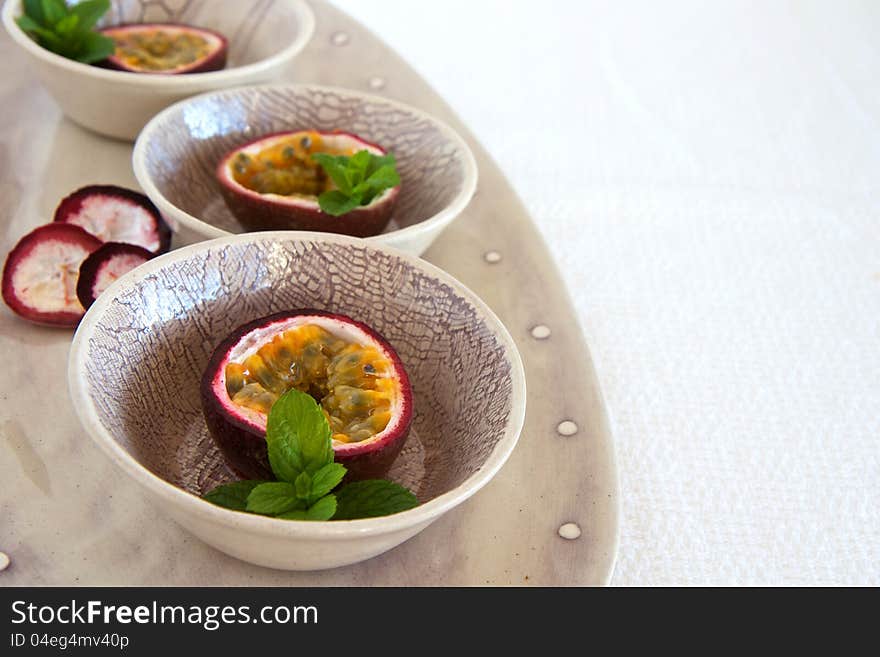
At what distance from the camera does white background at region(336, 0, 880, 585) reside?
157 centimetres

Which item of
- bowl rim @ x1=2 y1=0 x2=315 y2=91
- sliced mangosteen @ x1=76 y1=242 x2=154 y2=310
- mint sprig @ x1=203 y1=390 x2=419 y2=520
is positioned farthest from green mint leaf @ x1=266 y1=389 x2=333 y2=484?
bowl rim @ x1=2 y1=0 x2=315 y2=91

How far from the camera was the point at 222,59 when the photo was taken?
2127mm

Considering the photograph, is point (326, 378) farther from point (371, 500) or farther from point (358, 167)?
point (358, 167)

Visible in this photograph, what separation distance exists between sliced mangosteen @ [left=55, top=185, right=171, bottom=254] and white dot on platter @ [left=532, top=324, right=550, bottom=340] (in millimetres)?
593

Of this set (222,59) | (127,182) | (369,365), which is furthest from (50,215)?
(369,365)

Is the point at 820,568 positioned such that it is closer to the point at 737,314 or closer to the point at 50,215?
the point at 737,314

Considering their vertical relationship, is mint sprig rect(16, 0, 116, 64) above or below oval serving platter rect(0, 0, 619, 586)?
above

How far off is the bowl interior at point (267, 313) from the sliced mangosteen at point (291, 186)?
201 mm

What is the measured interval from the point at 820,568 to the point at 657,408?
0.35 m

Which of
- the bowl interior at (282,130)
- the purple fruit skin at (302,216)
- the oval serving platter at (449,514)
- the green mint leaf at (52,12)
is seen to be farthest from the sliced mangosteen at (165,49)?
the purple fruit skin at (302,216)

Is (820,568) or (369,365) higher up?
(369,365)

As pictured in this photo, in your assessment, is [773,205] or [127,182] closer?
[127,182]

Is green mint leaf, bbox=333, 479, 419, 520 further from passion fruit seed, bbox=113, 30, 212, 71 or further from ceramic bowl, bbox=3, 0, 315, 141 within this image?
passion fruit seed, bbox=113, 30, 212, 71
